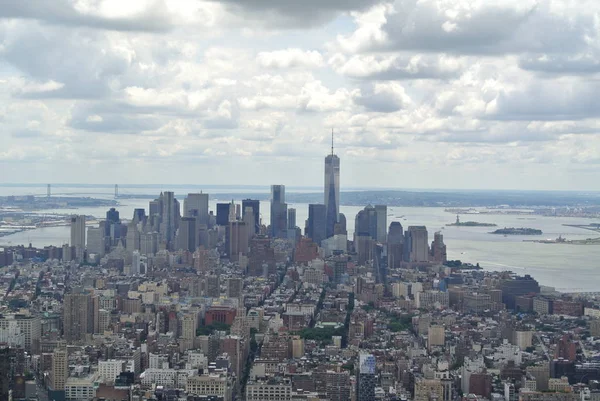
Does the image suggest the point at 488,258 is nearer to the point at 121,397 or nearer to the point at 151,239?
the point at 151,239

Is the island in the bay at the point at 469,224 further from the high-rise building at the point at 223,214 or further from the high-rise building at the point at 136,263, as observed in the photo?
the high-rise building at the point at 136,263

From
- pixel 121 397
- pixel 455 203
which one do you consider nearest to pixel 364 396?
pixel 121 397

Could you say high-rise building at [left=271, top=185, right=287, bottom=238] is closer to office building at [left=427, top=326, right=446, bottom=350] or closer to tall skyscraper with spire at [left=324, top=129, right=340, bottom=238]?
tall skyscraper with spire at [left=324, top=129, right=340, bottom=238]

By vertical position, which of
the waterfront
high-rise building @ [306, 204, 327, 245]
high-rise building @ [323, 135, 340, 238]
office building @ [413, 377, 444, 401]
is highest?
high-rise building @ [323, 135, 340, 238]

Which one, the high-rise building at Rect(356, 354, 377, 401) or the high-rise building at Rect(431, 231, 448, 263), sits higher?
the high-rise building at Rect(431, 231, 448, 263)

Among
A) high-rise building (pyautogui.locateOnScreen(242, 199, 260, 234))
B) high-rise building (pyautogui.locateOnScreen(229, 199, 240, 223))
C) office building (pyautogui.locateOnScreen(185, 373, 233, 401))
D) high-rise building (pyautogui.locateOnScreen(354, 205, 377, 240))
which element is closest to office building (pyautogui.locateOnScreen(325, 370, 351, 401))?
office building (pyautogui.locateOnScreen(185, 373, 233, 401))

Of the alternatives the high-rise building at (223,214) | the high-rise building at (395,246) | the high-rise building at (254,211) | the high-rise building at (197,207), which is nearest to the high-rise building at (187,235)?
the high-rise building at (223,214)
